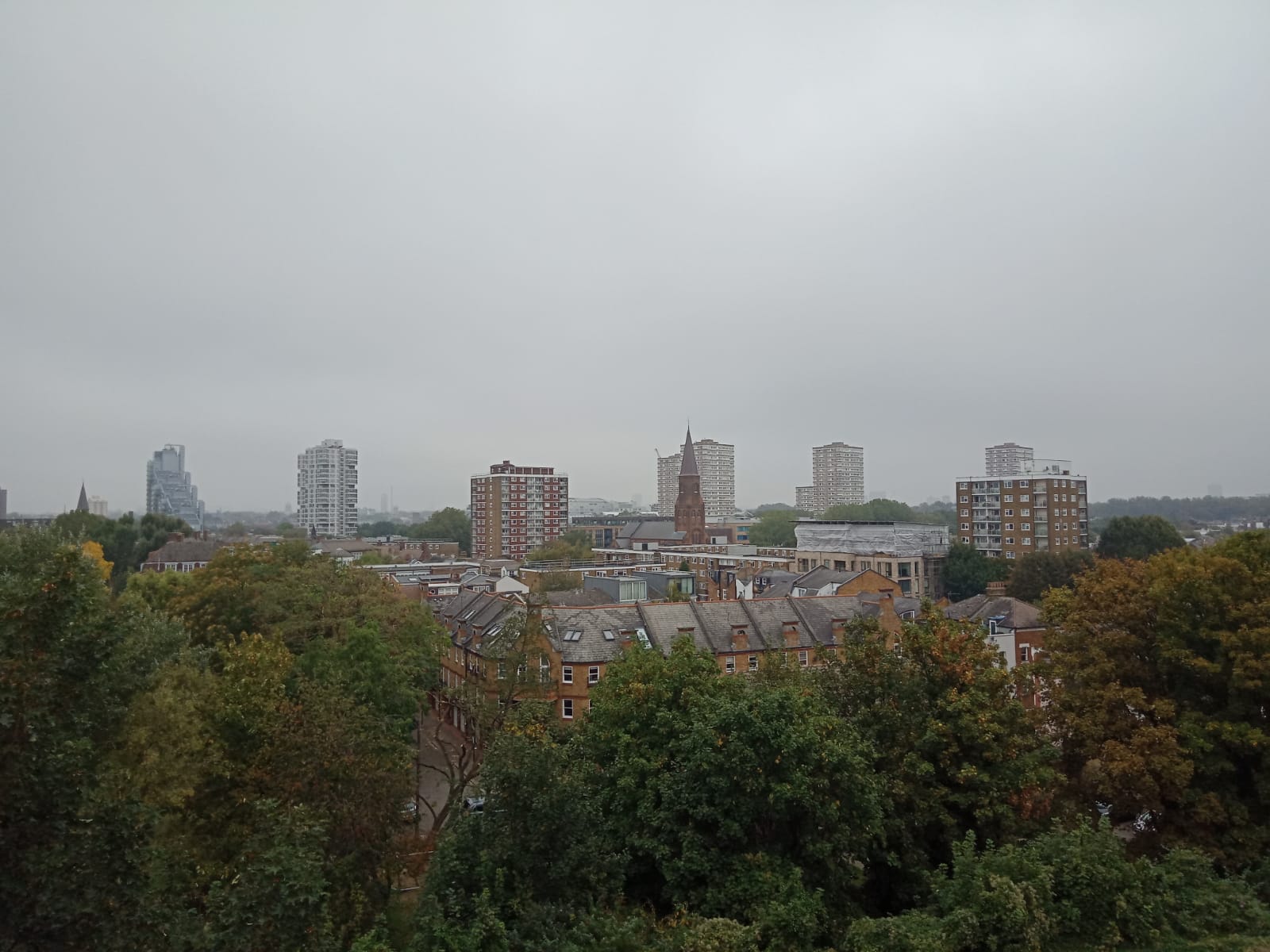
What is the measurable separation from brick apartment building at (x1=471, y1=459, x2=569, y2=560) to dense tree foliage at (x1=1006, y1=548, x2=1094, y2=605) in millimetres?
86440

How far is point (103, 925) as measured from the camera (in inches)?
440

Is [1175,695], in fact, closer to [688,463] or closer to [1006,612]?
[1006,612]

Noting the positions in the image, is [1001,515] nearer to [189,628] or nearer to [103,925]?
[189,628]

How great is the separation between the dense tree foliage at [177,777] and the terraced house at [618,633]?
5238mm

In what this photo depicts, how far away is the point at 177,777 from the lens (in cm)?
1869

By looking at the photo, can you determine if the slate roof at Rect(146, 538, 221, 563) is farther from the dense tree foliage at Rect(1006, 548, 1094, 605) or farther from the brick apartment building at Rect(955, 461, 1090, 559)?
the brick apartment building at Rect(955, 461, 1090, 559)

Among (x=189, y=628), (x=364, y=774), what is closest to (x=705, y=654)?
(x=364, y=774)

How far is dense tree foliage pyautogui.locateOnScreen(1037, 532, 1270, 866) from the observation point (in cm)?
2036

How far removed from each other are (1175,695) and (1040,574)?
53219mm

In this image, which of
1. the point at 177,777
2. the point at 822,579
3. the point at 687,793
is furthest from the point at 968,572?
the point at 177,777

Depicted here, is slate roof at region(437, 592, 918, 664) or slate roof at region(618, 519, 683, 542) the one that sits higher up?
slate roof at region(618, 519, 683, 542)

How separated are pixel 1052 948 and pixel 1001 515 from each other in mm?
93007

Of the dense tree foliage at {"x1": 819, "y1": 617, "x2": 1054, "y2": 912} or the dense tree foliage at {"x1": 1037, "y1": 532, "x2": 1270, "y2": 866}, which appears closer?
the dense tree foliage at {"x1": 819, "y1": 617, "x2": 1054, "y2": 912}

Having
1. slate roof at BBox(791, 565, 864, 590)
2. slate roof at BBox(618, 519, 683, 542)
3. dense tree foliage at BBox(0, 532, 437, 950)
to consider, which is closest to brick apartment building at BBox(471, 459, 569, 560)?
slate roof at BBox(618, 519, 683, 542)
